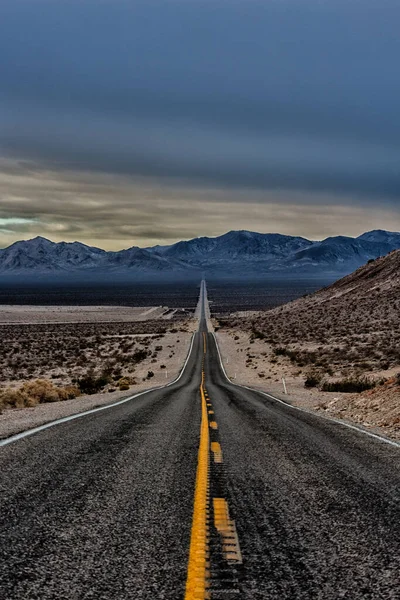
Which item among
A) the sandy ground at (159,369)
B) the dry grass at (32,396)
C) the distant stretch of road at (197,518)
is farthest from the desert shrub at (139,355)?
the distant stretch of road at (197,518)

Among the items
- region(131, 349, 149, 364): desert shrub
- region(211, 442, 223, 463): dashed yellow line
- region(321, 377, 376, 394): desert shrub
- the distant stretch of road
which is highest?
the distant stretch of road

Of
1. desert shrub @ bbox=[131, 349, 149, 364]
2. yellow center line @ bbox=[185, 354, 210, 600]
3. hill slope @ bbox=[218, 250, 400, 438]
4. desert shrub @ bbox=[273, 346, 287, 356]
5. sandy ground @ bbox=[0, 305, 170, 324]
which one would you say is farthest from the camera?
sandy ground @ bbox=[0, 305, 170, 324]

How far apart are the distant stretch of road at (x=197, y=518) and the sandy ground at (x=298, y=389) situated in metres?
5.27

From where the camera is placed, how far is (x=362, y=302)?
76.2 metres

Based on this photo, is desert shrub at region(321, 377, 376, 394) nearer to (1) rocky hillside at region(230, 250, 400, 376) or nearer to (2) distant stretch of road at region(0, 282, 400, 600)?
(1) rocky hillside at region(230, 250, 400, 376)

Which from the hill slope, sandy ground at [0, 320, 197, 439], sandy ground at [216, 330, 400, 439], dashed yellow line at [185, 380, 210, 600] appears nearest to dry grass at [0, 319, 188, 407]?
sandy ground at [0, 320, 197, 439]

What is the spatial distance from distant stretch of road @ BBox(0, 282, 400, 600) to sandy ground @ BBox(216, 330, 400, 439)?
527 cm

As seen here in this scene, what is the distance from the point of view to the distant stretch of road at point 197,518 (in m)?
3.13

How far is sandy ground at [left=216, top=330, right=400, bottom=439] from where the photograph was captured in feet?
45.6

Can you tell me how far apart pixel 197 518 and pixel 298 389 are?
2486 centimetres

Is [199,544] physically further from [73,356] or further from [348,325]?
[348,325]

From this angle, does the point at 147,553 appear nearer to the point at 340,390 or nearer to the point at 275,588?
the point at 275,588

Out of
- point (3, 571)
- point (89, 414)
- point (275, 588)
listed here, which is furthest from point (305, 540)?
point (89, 414)

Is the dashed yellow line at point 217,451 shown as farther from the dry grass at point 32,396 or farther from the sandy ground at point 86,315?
the sandy ground at point 86,315
